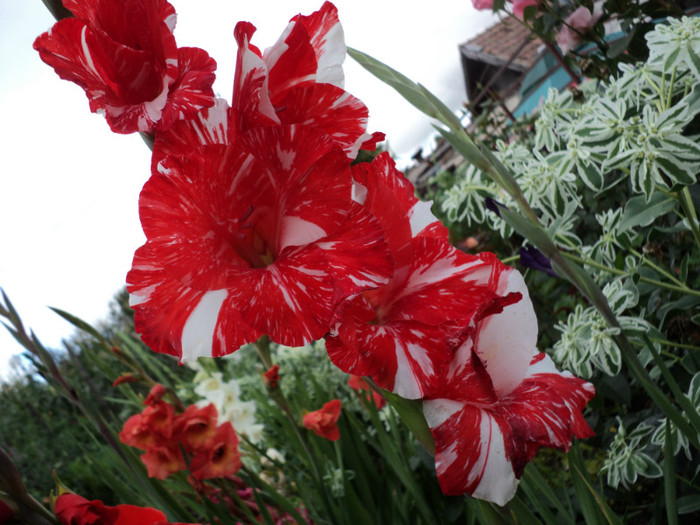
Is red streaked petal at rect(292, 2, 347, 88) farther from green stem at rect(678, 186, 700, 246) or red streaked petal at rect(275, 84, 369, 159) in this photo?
green stem at rect(678, 186, 700, 246)

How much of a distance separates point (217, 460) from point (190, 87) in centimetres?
105

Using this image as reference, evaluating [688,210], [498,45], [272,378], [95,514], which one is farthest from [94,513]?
[498,45]

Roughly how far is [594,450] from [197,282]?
1.69 meters

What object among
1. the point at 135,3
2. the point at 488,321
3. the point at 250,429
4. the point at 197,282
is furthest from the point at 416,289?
the point at 250,429

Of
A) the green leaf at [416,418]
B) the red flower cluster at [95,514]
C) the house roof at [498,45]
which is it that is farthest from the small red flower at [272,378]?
the house roof at [498,45]

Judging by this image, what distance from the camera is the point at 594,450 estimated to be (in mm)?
1730

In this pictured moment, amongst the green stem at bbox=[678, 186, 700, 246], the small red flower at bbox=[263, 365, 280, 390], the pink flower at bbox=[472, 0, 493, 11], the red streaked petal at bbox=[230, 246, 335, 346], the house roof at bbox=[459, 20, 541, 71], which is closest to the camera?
the red streaked petal at bbox=[230, 246, 335, 346]

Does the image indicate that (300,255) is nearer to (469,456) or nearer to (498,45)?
(469,456)

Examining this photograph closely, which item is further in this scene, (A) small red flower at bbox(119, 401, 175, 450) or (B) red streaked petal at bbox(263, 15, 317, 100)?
(A) small red flower at bbox(119, 401, 175, 450)

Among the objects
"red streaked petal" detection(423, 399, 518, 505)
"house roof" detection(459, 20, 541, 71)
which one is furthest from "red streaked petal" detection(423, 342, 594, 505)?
"house roof" detection(459, 20, 541, 71)

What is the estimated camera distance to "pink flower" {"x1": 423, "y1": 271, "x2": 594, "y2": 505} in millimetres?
388

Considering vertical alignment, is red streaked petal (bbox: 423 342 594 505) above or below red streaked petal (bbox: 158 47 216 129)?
below

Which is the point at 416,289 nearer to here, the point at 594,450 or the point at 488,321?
the point at 488,321

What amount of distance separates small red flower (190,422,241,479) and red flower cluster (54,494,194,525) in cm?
81
